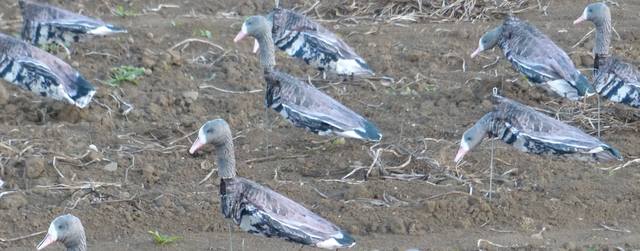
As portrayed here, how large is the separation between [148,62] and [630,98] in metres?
3.72

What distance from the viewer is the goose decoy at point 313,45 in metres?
10.3

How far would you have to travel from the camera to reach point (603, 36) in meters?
9.95

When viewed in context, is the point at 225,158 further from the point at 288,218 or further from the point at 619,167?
the point at 619,167

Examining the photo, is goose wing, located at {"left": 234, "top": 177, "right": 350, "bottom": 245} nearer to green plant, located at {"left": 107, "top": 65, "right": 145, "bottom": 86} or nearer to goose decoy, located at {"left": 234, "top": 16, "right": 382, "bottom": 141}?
goose decoy, located at {"left": 234, "top": 16, "right": 382, "bottom": 141}

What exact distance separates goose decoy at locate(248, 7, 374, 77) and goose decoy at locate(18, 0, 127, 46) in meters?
1.35

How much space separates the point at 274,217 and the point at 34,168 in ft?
6.68

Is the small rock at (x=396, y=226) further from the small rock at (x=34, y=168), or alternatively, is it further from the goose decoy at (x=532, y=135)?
the small rock at (x=34, y=168)

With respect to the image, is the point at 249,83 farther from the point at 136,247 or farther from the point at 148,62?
the point at 136,247

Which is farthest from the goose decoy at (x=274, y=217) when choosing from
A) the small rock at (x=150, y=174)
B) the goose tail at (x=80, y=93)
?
the goose tail at (x=80, y=93)

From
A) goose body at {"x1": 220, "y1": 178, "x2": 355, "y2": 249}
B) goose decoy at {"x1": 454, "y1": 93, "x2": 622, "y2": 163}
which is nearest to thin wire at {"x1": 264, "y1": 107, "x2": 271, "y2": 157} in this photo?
goose decoy at {"x1": 454, "y1": 93, "x2": 622, "y2": 163}

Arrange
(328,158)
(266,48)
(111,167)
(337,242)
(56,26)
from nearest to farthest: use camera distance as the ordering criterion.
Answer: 1. (337,242)
2. (111,167)
3. (328,158)
4. (266,48)
5. (56,26)

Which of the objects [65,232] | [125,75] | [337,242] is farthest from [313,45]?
[65,232]

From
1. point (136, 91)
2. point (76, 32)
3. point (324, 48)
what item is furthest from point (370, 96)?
point (76, 32)

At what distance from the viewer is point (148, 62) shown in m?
10.9
